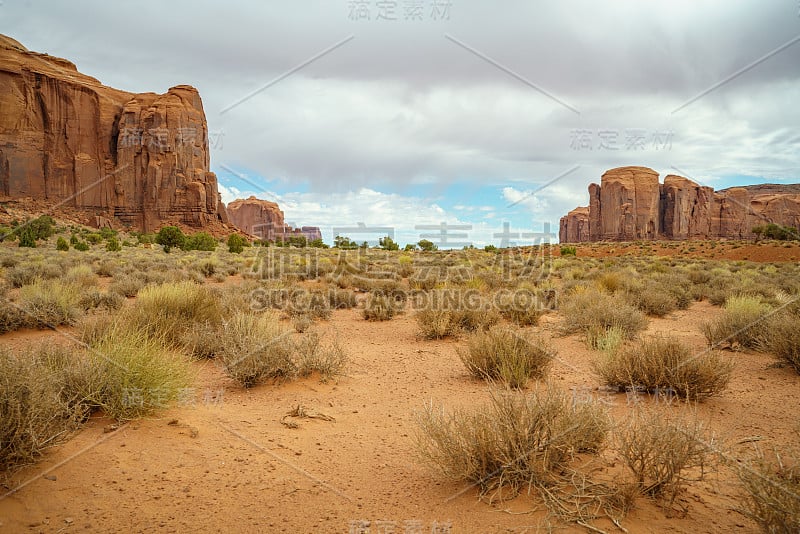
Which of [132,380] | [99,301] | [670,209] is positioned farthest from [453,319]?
[670,209]

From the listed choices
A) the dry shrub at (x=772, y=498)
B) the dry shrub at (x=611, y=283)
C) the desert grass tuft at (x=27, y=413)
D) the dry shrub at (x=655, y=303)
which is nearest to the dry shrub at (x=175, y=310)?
the desert grass tuft at (x=27, y=413)

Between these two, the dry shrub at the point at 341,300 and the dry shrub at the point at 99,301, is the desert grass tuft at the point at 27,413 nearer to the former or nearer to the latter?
the dry shrub at the point at 99,301

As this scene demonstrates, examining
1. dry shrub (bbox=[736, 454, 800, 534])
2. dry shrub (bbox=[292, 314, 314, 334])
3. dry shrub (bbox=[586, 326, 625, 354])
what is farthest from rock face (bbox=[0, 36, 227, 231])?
dry shrub (bbox=[736, 454, 800, 534])

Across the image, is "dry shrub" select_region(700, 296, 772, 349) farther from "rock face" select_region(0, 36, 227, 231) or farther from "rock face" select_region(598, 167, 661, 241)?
"rock face" select_region(598, 167, 661, 241)

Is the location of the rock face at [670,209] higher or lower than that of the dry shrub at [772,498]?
higher

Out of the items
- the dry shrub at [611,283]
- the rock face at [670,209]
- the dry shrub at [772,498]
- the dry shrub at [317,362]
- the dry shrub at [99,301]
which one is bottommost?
the dry shrub at [317,362]

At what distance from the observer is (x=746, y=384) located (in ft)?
20.2

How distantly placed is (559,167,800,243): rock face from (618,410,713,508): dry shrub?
110 meters

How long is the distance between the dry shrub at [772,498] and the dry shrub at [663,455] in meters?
0.39

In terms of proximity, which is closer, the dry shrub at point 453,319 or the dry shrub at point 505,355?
the dry shrub at point 505,355

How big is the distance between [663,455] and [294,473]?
2751mm

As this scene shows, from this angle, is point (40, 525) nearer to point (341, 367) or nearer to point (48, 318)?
point (341, 367)

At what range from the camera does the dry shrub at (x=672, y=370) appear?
539cm

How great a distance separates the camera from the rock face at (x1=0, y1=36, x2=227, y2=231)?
7862cm
